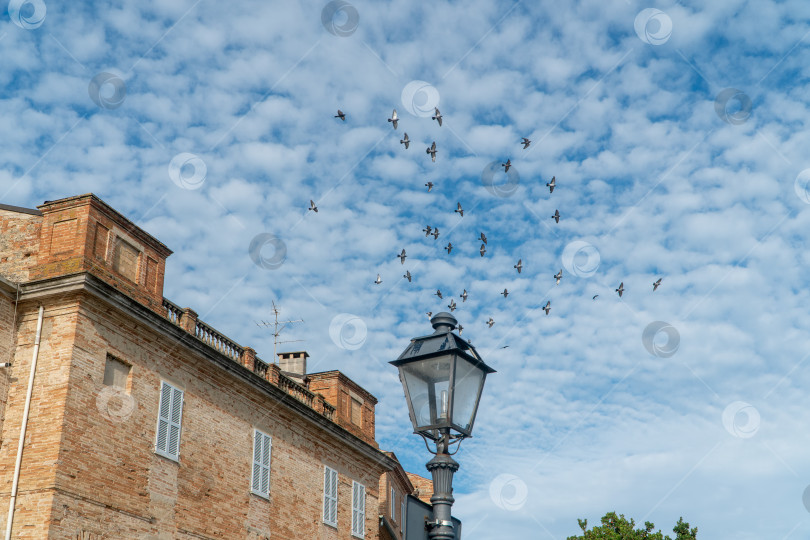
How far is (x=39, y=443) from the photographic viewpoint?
16.2 meters

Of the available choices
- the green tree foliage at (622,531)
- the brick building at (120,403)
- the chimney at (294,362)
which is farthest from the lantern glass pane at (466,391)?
the green tree foliage at (622,531)

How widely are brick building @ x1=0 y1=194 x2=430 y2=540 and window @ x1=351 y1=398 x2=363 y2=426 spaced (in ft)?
18.3

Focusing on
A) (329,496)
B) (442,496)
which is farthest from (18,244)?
(442,496)

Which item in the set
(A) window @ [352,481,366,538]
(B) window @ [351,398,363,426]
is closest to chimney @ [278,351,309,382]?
(B) window @ [351,398,363,426]

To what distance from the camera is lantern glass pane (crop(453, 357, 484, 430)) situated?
320 inches

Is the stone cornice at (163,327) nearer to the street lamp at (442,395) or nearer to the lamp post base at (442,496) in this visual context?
the street lamp at (442,395)

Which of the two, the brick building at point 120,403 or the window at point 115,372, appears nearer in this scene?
the brick building at point 120,403

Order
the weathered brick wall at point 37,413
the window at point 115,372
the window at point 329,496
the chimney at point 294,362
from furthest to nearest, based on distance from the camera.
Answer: the chimney at point 294,362 < the window at point 329,496 < the window at point 115,372 < the weathered brick wall at point 37,413

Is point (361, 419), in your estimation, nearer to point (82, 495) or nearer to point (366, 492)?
point (366, 492)

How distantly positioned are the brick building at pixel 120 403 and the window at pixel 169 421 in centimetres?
4

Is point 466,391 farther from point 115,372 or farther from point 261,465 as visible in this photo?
point 261,465

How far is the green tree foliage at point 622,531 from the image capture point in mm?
38750

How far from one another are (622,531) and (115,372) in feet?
97.7

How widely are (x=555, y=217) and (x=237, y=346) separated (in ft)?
32.5
